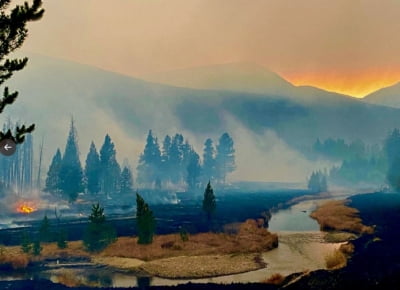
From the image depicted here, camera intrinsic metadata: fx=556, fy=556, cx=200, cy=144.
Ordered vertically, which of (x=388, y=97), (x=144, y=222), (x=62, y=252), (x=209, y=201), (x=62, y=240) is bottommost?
(x=62, y=252)

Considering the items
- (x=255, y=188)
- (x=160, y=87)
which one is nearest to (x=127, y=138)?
(x=160, y=87)

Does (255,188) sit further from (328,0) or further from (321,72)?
(328,0)

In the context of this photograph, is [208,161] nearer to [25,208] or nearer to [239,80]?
[239,80]

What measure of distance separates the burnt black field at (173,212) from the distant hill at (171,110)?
0.61 m

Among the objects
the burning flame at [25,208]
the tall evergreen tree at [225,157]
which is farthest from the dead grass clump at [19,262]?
the tall evergreen tree at [225,157]

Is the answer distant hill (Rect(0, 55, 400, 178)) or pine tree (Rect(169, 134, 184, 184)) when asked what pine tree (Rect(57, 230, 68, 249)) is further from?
pine tree (Rect(169, 134, 184, 184))

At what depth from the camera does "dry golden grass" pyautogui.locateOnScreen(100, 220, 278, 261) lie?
6.31 meters

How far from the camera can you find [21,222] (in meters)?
6.46

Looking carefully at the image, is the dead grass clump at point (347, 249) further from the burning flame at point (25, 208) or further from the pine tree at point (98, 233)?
the burning flame at point (25, 208)

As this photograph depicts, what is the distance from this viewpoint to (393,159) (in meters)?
6.60

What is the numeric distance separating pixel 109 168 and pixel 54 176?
66cm

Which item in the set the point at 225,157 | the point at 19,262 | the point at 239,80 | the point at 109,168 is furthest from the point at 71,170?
the point at 239,80

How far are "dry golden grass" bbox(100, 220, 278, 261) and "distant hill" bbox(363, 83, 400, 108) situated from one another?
213 centimetres

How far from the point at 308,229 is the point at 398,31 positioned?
8.88 feet
